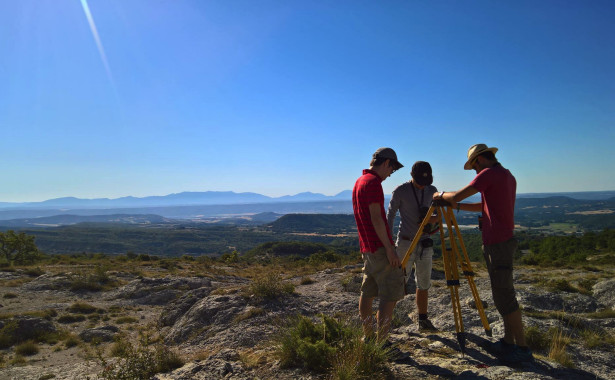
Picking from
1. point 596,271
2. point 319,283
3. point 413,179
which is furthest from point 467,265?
point 596,271

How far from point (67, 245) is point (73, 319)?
12924 centimetres

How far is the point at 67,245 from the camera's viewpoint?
364 ft

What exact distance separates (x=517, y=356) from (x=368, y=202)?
2.27m

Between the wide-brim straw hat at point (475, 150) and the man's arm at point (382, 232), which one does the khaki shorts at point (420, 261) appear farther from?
the wide-brim straw hat at point (475, 150)

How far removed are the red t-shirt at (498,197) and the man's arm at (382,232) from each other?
41.0 inches

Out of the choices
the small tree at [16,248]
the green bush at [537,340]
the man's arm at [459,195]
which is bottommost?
the small tree at [16,248]

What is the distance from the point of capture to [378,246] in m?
3.57

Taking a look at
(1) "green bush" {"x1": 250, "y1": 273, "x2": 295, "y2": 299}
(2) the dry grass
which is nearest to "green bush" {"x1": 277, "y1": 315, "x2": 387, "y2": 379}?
(2) the dry grass

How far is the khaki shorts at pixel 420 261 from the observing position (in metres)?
4.40

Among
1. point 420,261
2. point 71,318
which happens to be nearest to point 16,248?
point 71,318

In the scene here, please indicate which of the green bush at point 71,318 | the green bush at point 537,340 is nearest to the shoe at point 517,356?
the green bush at point 537,340

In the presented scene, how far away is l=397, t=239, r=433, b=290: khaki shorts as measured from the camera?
440cm

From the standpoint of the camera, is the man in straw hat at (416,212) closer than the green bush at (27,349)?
Yes

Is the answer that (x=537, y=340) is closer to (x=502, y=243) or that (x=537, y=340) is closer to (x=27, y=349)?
(x=502, y=243)
